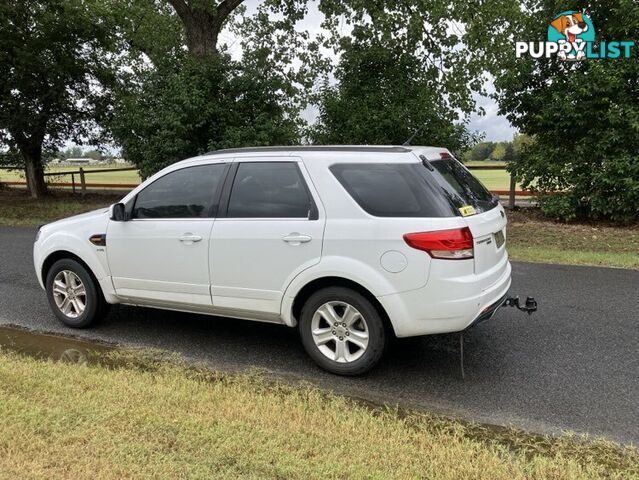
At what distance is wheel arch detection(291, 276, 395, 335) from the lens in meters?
4.14

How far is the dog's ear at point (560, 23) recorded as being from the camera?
12.2 m

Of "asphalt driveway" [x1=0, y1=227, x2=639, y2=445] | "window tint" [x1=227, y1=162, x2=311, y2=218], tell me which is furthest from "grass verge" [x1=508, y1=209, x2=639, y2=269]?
"window tint" [x1=227, y1=162, x2=311, y2=218]

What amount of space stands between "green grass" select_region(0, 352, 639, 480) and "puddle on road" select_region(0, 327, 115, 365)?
65 cm

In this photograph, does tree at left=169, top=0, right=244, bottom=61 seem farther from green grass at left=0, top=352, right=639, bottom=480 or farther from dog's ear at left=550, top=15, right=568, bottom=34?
green grass at left=0, top=352, right=639, bottom=480

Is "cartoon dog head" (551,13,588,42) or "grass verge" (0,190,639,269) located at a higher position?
"cartoon dog head" (551,13,588,42)

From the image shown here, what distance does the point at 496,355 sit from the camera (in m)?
4.73

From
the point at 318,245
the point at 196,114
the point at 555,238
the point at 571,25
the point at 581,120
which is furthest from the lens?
the point at 196,114

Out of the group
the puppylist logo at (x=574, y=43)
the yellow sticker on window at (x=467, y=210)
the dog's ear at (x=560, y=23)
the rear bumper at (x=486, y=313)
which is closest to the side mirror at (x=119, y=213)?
the yellow sticker on window at (x=467, y=210)

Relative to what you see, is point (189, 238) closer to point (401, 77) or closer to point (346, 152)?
point (346, 152)

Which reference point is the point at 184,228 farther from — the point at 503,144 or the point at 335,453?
the point at 503,144

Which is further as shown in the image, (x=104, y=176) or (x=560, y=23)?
(x=104, y=176)

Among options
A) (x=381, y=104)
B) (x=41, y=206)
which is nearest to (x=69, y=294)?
(x=381, y=104)

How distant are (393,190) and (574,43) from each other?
1043cm

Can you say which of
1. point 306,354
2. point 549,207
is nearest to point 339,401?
point 306,354
